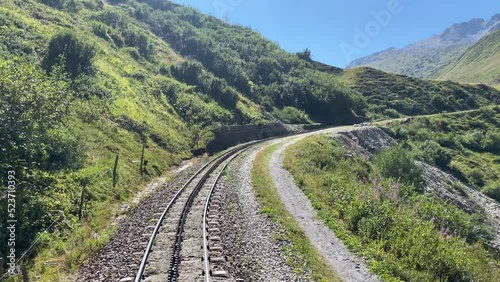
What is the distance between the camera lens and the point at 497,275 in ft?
58.0

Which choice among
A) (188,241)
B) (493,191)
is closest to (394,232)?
(188,241)

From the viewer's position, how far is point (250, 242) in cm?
1644

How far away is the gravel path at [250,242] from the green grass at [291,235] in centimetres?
42

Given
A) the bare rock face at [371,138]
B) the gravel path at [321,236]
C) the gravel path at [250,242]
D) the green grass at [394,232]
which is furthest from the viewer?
the bare rock face at [371,138]

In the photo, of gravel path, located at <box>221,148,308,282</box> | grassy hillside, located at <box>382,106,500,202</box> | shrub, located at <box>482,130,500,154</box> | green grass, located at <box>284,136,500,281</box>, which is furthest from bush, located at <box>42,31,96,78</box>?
shrub, located at <box>482,130,500,154</box>

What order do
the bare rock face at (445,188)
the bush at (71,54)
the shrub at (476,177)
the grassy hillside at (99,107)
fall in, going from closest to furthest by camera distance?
the grassy hillside at (99,107), the bush at (71,54), the bare rock face at (445,188), the shrub at (476,177)

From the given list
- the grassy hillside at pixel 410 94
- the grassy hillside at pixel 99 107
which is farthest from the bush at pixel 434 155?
the grassy hillside at pixel 410 94

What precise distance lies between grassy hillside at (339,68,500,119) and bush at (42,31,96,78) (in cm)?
8298

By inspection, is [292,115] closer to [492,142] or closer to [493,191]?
[493,191]

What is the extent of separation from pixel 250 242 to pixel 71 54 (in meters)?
40.1

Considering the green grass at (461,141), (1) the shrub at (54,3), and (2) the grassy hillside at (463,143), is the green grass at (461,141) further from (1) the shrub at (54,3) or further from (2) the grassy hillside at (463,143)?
(1) the shrub at (54,3)

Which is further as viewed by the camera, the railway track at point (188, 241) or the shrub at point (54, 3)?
the shrub at point (54, 3)

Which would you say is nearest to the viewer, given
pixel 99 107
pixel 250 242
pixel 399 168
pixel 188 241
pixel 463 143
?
pixel 188 241

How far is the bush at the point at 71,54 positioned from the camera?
44.2 m
